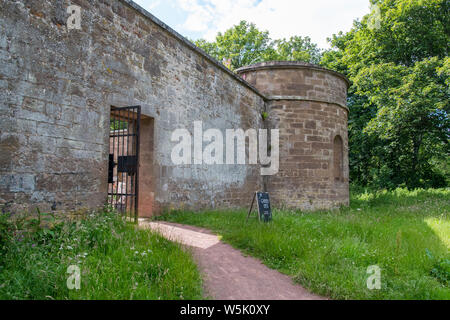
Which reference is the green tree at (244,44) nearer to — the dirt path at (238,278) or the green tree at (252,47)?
the green tree at (252,47)

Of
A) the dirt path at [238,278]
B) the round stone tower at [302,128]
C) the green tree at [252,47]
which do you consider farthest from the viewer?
the green tree at [252,47]

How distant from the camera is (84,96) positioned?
511 centimetres

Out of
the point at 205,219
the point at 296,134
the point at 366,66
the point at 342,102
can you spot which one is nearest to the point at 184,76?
the point at 205,219

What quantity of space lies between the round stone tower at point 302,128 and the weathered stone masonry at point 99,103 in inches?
7.0

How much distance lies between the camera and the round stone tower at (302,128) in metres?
11.1

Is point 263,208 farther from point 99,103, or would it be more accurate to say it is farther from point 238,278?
point 99,103

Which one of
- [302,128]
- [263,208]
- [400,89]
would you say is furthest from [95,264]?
[400,89]

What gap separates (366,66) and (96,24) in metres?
15.0

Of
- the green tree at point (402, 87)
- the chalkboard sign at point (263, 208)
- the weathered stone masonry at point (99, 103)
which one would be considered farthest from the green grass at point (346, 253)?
the green tree at point (402, 87)

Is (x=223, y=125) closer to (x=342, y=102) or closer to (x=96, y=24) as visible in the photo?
(x=96, y=24)

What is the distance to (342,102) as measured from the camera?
12.4m

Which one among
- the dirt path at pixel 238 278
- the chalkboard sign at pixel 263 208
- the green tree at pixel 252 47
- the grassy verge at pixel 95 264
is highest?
the green tree at pixel 252 47

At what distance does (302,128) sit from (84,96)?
26.2 ft

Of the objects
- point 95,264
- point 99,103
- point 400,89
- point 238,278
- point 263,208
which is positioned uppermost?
point 400,89
